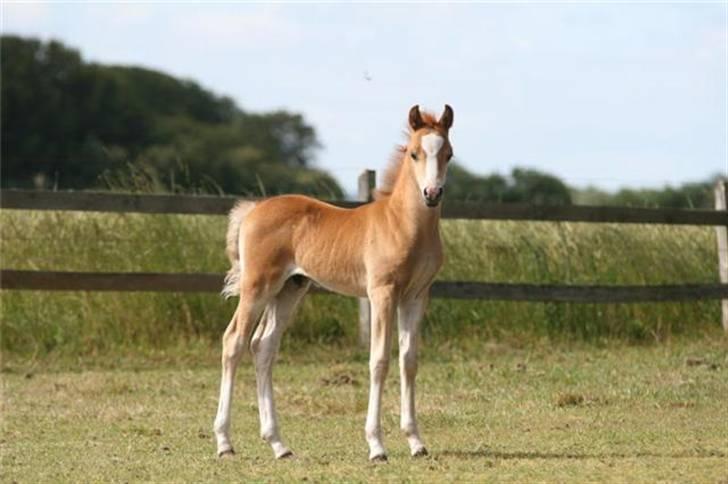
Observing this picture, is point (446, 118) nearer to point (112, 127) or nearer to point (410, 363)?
point (410, 363)

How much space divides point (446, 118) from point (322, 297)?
22.9 ft

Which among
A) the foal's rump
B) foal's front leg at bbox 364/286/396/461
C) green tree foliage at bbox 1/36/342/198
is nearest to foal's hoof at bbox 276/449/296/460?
foal's front leg at bbox 364/286/396/461

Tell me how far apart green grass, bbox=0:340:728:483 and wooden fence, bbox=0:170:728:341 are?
0.58 m

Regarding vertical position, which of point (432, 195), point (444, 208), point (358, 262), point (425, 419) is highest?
point (432, 195)

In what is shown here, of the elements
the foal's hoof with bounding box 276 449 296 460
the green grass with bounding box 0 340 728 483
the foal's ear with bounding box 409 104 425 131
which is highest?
the foal's ear with bounding box 409 104 425 131

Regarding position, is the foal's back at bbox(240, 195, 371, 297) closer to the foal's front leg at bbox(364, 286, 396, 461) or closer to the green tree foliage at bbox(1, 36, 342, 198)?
the foal's front leg at bbox(364, 286, 396, 461)

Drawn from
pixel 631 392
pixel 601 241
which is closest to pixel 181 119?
pixel 601 241

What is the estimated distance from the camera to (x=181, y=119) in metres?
56.2

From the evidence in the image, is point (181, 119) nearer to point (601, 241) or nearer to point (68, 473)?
point (601, 241)

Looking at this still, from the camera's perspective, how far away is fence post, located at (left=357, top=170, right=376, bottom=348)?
1605cm

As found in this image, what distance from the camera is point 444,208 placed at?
15.9 metres

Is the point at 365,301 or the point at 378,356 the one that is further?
the point at 365,301

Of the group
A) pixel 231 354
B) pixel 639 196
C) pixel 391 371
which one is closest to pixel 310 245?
pixel 231 354

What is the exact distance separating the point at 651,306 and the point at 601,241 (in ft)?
3.68
